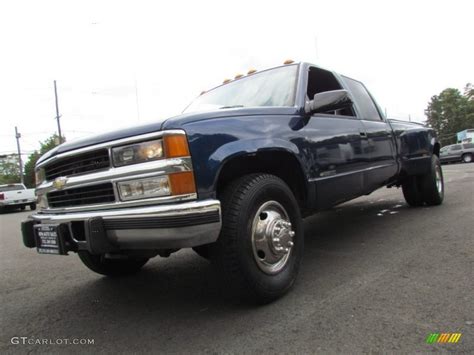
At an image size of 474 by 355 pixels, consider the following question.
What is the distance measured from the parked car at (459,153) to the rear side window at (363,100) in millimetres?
30220

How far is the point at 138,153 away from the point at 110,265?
1.66m

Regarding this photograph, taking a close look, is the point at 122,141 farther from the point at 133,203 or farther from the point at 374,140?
the point at 374,140

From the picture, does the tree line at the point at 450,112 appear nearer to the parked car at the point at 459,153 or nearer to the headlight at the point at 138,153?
the parked car at the point at 459,153

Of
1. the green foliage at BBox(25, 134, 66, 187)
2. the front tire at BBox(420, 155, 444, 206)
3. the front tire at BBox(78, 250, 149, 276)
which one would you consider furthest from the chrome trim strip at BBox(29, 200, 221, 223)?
the green foliage at BBox(25, 134, 66, 187)

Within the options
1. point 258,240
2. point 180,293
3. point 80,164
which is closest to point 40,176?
point 80,164

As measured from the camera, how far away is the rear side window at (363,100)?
4625 mm

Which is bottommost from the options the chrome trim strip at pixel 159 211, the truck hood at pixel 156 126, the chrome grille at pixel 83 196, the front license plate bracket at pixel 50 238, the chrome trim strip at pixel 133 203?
the front license plate bracket at pixel 50 238

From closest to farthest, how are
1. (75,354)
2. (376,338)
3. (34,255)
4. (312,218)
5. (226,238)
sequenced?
(376,338), (75,354), (226,238), (34,255), (312,218)

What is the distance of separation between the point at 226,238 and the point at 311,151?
47.9 inches

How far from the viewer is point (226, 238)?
8.04ft

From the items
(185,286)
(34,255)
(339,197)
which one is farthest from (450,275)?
(34,255)

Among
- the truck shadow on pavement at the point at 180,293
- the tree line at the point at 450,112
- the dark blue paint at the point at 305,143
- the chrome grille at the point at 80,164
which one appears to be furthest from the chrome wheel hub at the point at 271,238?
the tree line at the point at 450,112

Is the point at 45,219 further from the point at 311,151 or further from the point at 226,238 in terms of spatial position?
the point at 311,151

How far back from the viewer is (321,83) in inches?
168
